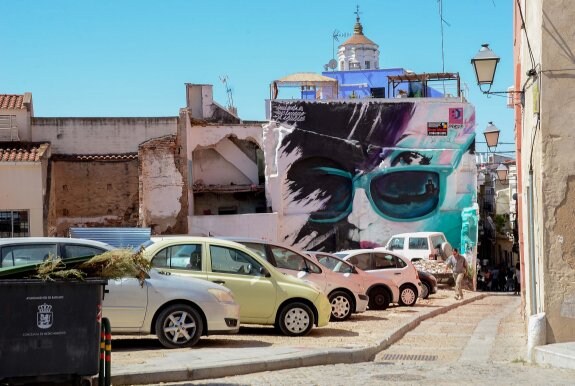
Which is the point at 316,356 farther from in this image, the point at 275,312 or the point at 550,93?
the point at 550,93

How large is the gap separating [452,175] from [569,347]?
30723 millimetres

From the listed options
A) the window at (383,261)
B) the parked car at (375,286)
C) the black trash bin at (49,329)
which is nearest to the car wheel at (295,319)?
the parked car at (375,286)

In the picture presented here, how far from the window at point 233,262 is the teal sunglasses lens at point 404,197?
26.9 m

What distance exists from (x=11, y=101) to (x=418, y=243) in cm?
1919

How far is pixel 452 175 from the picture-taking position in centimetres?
4231

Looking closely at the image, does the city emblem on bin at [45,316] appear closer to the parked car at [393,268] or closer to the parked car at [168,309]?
the parked car at [168,309]

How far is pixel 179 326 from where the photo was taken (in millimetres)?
13594

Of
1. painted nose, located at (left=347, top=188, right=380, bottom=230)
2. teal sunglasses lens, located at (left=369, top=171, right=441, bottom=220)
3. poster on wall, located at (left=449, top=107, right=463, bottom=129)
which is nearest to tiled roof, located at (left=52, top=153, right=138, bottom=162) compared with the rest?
painted nose, located at (left=347, top=188, right=380, bottom=230)

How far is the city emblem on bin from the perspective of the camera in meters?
9.20

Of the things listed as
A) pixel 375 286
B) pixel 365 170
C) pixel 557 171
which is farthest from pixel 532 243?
A: pixel 365 170

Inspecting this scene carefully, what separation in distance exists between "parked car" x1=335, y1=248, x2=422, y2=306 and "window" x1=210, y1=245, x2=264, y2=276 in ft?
32.3

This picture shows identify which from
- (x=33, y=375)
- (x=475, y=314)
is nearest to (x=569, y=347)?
(x=33, y=375)

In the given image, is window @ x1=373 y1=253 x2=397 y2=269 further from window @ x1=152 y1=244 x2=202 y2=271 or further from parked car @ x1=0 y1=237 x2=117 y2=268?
parked car @ x1=0 y1=237 x2=117 y2=268

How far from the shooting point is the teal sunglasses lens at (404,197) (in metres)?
42.3
